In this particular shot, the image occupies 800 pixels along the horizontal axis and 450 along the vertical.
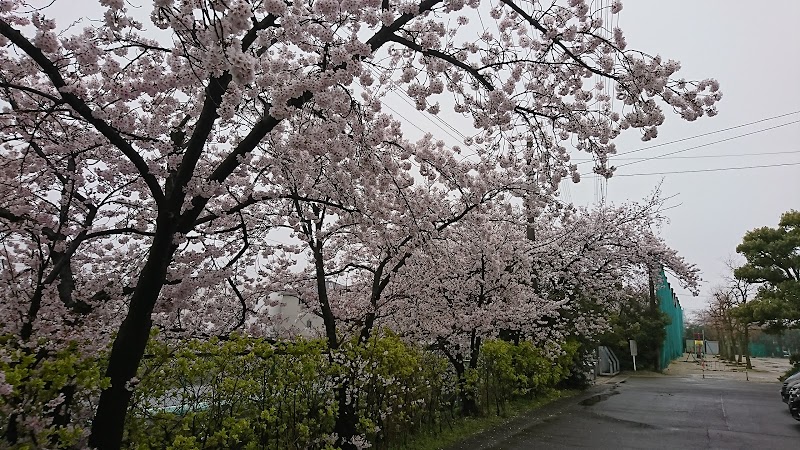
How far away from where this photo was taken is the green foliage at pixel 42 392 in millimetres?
2875

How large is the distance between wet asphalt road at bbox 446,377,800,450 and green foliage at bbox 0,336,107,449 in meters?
5.29

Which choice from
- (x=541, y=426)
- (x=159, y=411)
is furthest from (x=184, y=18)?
(x=541, y=426)

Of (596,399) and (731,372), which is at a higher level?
(731,372)

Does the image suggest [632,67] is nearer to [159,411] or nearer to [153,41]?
[153,41]

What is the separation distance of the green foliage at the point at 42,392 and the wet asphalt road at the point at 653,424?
5290 mm

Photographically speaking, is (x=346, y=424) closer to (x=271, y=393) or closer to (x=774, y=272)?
(x=271, y=393)

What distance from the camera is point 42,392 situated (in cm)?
310

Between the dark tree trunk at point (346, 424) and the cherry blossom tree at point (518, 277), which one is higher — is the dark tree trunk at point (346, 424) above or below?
below

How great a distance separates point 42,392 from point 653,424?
33.3 feet

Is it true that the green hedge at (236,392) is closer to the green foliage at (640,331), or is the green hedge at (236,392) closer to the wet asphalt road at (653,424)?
the wet asphalt road at (653,424)

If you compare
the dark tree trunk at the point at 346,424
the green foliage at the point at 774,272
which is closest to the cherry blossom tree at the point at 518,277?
the dark tree trunk at the point at 346,424

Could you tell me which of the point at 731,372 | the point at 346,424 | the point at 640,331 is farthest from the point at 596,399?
the point at 731,372

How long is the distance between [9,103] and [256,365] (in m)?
3.53

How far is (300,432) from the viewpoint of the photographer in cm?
486
